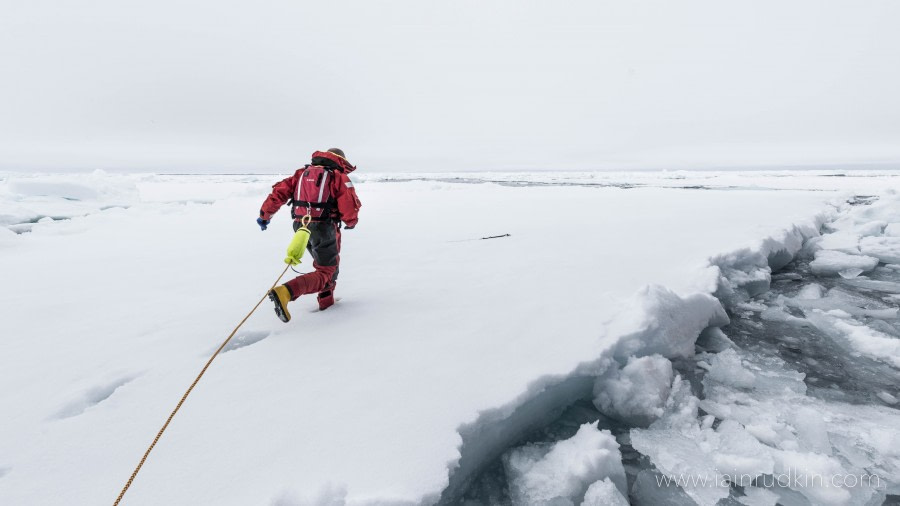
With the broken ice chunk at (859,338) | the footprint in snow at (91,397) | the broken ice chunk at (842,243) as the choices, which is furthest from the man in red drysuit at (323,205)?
the broken ice chunk at (842,243)

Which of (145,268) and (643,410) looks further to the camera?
(145,268)

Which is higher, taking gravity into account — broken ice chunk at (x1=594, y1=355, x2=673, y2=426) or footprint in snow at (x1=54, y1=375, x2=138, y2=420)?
footprint in snow at (x1=54, y1=375, x2=138, y2=420)

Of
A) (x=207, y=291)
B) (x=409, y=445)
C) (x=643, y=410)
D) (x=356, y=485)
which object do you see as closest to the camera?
(x=356, y=485)

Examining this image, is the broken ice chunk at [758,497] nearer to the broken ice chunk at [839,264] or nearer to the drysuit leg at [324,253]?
the drysuit leg at [324,253]

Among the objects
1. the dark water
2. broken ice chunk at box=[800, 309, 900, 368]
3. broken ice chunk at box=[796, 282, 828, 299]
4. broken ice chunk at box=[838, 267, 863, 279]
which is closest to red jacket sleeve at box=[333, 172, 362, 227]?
the dark water

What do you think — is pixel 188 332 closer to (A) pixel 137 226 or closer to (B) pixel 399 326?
(B) pixel 399 326

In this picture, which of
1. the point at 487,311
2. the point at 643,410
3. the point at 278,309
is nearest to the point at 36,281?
the point at 278,309

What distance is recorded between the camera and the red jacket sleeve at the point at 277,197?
3.04 metres

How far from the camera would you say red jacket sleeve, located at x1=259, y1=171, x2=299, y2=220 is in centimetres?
304

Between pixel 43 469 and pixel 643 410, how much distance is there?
2784 mm

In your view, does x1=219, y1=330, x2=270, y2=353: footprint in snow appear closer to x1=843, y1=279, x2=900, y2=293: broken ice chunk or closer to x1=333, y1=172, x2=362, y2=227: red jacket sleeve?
x1=333, y1=172, x2=362, y2=227: red jacket sleeve

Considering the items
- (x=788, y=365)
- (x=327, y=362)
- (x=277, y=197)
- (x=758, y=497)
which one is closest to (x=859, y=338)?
(x=788, y=365)

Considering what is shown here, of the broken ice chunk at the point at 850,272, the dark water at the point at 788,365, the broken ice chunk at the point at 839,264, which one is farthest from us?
the broken ice chunk at the point at 839,264

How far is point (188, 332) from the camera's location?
260 cm
